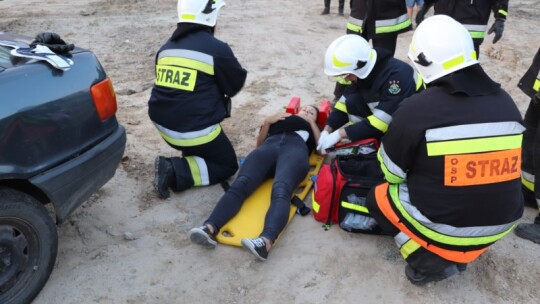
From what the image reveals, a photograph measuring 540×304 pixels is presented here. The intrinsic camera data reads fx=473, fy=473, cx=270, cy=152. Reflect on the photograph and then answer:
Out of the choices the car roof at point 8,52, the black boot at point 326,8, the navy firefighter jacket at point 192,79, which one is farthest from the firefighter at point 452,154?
the black boot at point 326,8

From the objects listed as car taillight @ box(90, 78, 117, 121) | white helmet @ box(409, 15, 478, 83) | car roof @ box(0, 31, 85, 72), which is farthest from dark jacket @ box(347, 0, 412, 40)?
car roof @ box(0, 31, 85, 72)

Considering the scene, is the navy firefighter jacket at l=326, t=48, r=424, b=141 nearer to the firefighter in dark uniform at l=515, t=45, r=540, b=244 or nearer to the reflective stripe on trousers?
the firefighter in dark uniform at l=515, t=45, r=540, b=244

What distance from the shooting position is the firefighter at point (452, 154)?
2.55 m

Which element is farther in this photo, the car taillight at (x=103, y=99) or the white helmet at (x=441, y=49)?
the car taillight at (x=103, y=99)

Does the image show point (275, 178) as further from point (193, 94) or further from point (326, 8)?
point (326, 8)

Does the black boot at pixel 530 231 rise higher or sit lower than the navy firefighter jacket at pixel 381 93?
lower

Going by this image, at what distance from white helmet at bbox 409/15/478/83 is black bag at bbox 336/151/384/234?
1071 millimetres

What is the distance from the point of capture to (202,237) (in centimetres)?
326

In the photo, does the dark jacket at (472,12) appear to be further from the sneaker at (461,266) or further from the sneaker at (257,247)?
the sneaker at (257,247)

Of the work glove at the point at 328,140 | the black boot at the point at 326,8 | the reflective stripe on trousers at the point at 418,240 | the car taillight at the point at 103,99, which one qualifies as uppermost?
the car taillight at the point at 103,99

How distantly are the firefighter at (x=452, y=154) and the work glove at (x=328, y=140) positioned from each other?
1.27 meters

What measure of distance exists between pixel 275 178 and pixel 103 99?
1468mm

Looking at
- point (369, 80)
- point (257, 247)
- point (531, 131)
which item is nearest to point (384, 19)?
point (369, 80)

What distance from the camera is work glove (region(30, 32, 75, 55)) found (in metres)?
2.79
